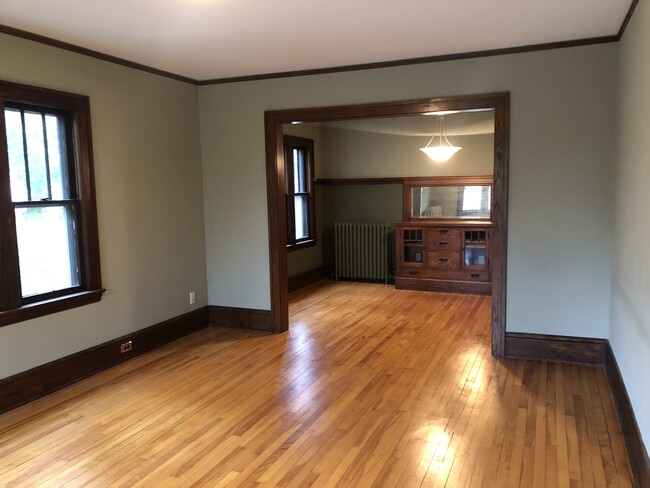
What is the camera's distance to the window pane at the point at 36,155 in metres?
3.52

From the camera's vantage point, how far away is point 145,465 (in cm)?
271

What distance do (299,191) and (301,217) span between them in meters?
0.39

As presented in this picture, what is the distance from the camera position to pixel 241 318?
17.2ft

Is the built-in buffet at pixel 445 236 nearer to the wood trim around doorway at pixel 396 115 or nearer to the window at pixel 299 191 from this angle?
the window at pixel 299 191

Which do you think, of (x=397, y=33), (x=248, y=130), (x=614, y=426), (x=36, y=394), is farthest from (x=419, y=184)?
(x=36, y=394)

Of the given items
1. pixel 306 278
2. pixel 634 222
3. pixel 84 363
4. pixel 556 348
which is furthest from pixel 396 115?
pixel 306 278

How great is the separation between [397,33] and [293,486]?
9.47 ft

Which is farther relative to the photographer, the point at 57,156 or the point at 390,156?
the point at 390,156

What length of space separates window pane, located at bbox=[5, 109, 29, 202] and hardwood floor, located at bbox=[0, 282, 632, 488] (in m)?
1.42

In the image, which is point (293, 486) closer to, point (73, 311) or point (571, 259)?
point (73, 311)

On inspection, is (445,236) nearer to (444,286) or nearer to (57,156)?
(444,286)

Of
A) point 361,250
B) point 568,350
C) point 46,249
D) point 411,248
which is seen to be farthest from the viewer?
point 361,250

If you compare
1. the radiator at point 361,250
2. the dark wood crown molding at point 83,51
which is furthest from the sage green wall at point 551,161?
the radiator at point 361,250

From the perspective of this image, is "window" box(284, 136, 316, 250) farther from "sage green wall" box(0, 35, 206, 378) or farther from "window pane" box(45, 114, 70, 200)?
"window pane" box(45, 114, 70, 200)
